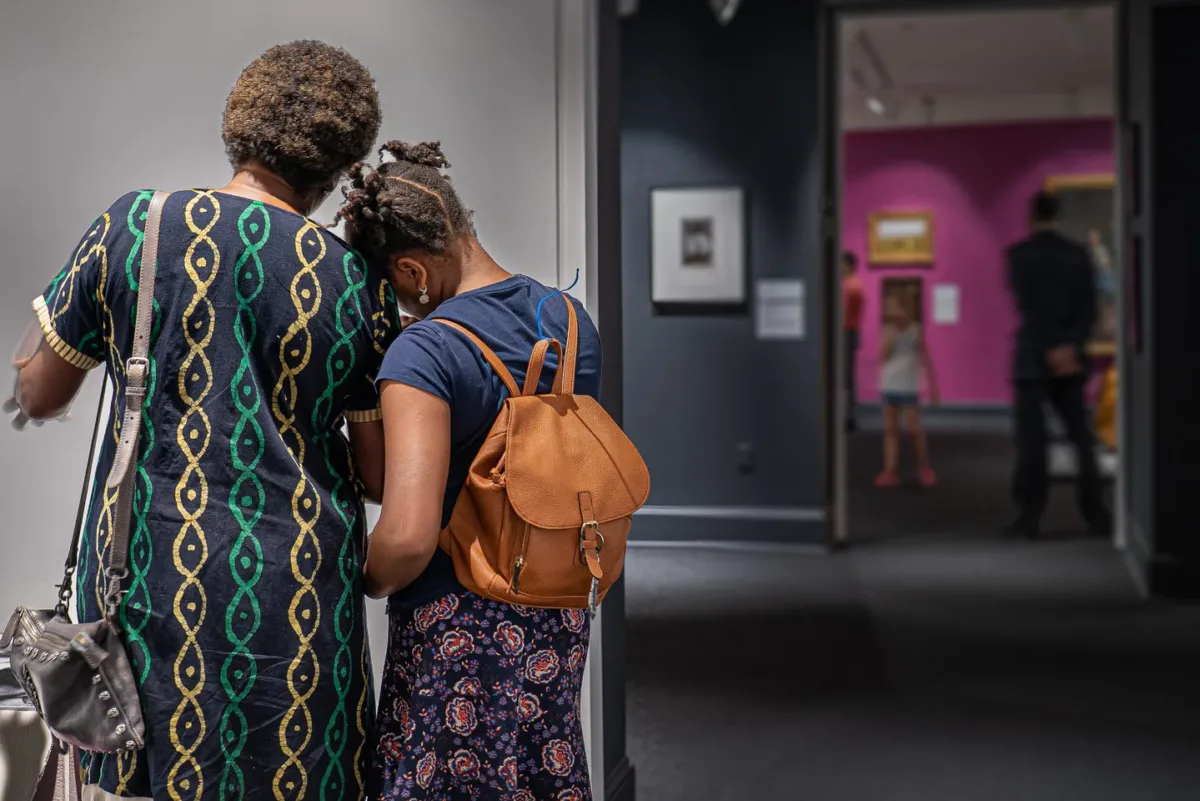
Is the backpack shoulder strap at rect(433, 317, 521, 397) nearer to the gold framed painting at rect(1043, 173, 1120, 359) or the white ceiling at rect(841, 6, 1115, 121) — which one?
the white ceiling at rect(841, 6, 1115, 121)

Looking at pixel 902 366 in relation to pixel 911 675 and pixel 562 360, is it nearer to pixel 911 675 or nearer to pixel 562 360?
pixel 911 675

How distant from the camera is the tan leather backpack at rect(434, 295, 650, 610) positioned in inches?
64.3

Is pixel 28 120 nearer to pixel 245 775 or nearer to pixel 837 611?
pixel 245 775

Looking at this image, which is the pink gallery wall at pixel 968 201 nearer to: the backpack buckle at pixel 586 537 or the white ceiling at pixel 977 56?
the white ceiling at pixel 977 56

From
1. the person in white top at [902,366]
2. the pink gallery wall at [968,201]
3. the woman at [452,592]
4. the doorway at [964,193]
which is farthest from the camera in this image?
the pink gallery wall at [968,201]

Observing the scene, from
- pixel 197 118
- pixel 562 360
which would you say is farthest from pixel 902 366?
pixel 562 360

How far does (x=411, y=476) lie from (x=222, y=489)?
0.76 ft

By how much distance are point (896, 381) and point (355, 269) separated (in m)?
7.65

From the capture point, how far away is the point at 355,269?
162cm

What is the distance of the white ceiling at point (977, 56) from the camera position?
429 inches

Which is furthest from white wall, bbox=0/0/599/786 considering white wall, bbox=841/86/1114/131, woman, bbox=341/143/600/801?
white wall, bbox=841/86/1114/131

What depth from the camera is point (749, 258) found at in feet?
22.0

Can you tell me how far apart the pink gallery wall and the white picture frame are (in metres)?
8.38

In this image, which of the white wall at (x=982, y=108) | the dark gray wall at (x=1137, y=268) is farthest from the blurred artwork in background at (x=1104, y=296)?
the dark gray wall at (x=1137, y=268)
